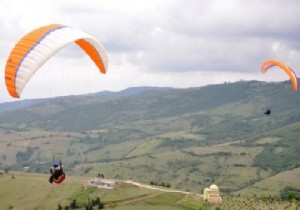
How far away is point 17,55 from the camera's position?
43.0 meters

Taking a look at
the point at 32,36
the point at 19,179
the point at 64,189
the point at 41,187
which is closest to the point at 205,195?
the point at 64,189

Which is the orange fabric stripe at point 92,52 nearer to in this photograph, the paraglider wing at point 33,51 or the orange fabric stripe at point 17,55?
the paraglider wing at point 33,51

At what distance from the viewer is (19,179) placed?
178 meters

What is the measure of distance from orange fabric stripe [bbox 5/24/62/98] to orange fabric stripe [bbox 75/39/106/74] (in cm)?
772

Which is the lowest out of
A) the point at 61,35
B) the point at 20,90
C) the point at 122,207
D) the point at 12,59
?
the point at 122,207

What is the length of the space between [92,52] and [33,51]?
11.5 meters

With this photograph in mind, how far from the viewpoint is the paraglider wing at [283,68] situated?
73325 mm

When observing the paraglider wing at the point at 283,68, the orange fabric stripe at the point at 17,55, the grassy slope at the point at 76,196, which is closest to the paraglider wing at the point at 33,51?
the orange fabric stripe at the point at 17,55

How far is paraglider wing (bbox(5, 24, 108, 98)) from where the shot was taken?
1654 inches

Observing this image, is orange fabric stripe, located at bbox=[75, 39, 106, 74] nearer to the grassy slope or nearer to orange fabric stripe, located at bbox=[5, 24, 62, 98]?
orange fabric stripe, located at bbox=[5, 24, 62, 98]

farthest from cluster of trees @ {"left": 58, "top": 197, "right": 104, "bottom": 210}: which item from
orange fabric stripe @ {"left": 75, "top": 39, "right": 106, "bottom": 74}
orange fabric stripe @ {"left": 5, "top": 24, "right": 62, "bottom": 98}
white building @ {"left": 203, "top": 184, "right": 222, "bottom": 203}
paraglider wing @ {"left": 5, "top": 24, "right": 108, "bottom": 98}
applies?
orange fabric stripe @ {"left": 5, "top": 24, "right": 62, "bottom": 98}

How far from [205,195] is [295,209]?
83.1 feet

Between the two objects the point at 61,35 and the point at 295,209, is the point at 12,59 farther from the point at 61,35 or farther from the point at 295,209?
the point at 295,209

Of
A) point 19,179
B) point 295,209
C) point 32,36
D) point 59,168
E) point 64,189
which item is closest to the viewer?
point 32,36
